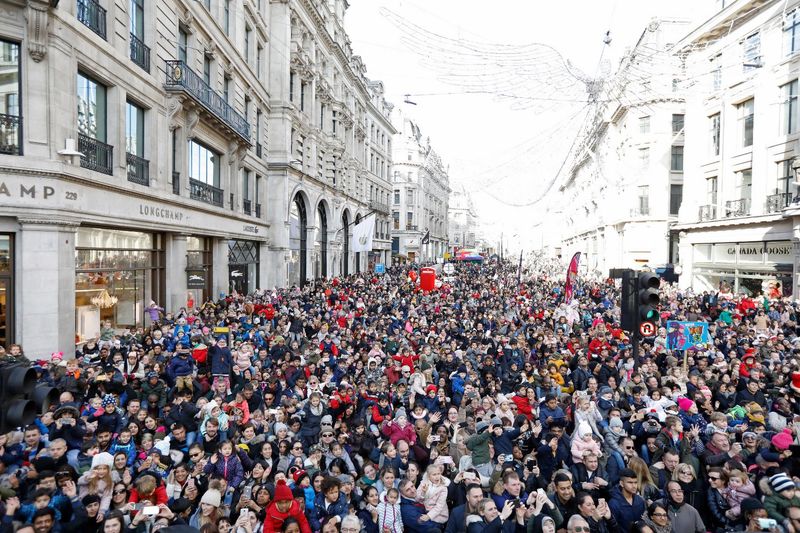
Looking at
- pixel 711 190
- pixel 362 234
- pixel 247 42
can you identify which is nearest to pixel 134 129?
pixel 247 42

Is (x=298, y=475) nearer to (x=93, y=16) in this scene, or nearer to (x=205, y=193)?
(x=93, y=16)

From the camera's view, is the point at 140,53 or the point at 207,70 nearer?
the point at 140,53

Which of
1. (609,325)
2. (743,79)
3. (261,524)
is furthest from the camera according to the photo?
(743,79)

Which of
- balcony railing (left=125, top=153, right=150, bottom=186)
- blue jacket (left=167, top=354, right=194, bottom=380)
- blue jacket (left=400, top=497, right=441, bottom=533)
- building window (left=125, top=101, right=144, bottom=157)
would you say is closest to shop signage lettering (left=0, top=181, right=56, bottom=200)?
balcony railing (left=125, top=153, right=150, bottom=186)

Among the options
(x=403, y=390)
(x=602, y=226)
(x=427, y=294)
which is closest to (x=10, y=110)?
(x=403, y=390)

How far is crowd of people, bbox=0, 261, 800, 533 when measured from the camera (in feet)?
18.5

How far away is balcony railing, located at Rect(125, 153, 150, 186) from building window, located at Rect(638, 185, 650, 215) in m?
37.9

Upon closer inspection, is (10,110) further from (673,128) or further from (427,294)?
(673,128)

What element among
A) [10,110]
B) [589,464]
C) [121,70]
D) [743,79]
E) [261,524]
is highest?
[743,79]

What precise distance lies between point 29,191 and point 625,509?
41.2 feet

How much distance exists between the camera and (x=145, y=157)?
16.2m

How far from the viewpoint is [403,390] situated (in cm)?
1020

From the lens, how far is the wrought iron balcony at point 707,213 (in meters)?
30.5

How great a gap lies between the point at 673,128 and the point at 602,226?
477 inches
